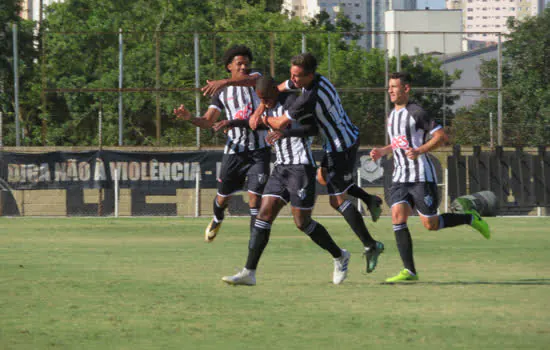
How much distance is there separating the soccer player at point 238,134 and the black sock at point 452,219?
1.91 m

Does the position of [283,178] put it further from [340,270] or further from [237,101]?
[237,101]

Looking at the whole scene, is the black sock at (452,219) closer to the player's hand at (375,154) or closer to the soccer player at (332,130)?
the soccer player at (332,130)

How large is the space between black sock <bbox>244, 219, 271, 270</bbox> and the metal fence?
20851mm

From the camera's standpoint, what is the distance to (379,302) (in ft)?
27.2

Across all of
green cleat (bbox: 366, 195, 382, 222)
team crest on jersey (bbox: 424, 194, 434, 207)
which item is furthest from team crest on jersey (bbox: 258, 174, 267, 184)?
team crest on jersey (bbox: 424, 194, 434, 207)

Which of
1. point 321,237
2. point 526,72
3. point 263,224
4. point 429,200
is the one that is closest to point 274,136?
point 263,224

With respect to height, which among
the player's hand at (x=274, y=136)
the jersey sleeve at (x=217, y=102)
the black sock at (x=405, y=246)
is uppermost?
the jersey sleeve at (x=217, y=102)

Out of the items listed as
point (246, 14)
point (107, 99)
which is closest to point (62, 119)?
point (107, 99)

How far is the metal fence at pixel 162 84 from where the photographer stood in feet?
114

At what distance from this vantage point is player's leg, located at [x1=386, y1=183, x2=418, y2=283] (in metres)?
9.84

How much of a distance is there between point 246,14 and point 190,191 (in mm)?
41156

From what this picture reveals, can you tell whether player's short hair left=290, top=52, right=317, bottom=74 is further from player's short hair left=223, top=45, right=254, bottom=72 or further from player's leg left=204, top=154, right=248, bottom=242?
player's leg left=204, top=154, right=248, bottom=242

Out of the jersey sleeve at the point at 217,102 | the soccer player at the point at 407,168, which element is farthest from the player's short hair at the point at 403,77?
the jersey sleeve at the point at 217,102

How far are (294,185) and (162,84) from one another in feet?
131
